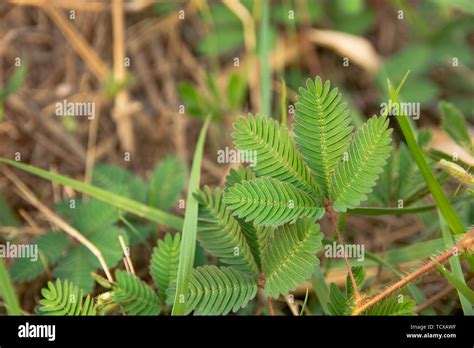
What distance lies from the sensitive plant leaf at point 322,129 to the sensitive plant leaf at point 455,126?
1.40 feet

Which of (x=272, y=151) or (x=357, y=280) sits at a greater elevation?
(x=272, y=151)

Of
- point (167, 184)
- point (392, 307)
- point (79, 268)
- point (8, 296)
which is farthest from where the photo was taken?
point (167, 184)

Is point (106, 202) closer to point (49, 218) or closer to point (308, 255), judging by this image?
point (49, 218)

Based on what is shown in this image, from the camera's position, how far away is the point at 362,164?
126cm

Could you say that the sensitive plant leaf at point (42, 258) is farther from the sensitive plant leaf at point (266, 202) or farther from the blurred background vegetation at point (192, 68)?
the sensitive plant leaf at point (266, 202)

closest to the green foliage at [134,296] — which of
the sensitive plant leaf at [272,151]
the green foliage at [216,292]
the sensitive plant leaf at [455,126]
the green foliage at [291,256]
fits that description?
the green foliage at [216,292]

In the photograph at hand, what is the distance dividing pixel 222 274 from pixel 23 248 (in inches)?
25.5

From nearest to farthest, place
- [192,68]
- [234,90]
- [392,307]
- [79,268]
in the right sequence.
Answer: [392,307], [79,268], [234,90], [192,68]

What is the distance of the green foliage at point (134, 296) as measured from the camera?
1381 mm

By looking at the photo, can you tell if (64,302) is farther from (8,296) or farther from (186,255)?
(186,255)


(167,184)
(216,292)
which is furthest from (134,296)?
(167,184)

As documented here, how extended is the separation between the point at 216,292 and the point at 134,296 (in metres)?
0.21

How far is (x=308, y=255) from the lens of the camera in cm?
126
